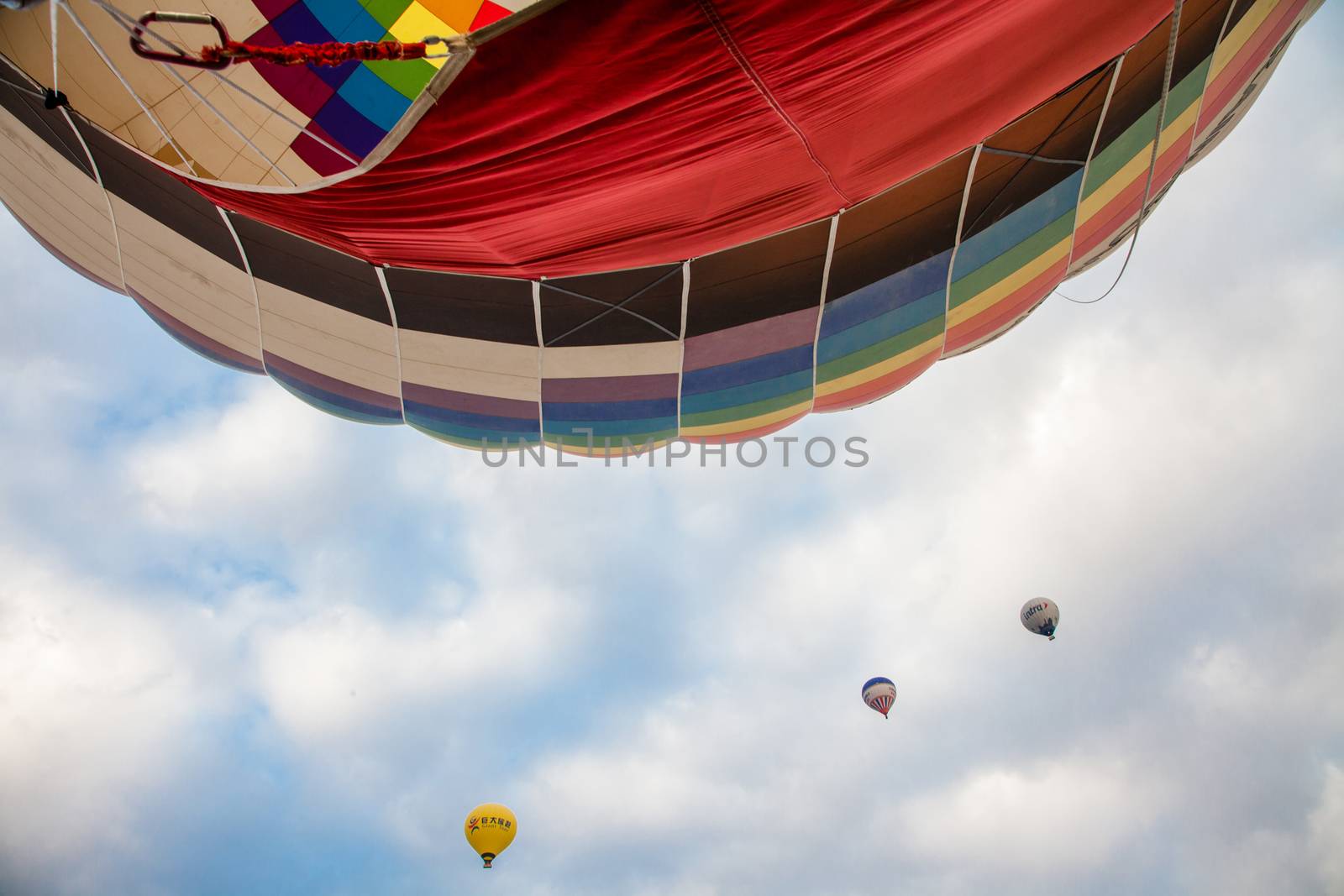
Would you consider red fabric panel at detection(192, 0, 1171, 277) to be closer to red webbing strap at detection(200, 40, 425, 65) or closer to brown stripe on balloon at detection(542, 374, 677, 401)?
red webbing strap at detection(200, 40, 425, 65)

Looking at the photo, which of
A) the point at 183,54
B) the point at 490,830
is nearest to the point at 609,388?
the point at 183,54

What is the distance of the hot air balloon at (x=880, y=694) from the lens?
2011 cm

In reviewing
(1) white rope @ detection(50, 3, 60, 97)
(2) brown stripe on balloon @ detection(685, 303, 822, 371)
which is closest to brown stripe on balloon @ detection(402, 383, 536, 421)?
(2) brown stripe on balloon @ detection(685, 303, 822, 371)

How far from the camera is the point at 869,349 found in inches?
296

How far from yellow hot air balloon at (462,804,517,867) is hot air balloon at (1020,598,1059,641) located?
13.2 m

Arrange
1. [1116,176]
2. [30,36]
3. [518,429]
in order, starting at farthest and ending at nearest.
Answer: [518,429] < [1116,176] < [30,36]

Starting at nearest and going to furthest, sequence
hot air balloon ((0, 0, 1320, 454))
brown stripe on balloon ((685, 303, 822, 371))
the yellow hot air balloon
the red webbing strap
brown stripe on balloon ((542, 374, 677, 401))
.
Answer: the red webbing strap, hot air balloon ((0, 0, 1320, 454)), brown stripe on balloon ((685, 303, 822, 371)), brown stripe on balloon ((542, 374, 677, 401)), the yellow hot air balloon

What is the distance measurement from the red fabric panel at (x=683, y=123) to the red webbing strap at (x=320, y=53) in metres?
0.44

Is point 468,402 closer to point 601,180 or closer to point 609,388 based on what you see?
point 609,388

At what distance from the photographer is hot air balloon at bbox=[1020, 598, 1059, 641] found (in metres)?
21.1

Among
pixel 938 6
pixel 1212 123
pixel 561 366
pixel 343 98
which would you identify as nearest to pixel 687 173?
pixel 938 6

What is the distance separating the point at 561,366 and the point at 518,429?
3.02 feet

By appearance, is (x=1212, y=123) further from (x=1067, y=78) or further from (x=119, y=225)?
(x=119, y=225)

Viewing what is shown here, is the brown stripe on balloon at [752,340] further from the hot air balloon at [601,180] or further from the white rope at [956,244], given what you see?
the white rope at [956,244]
